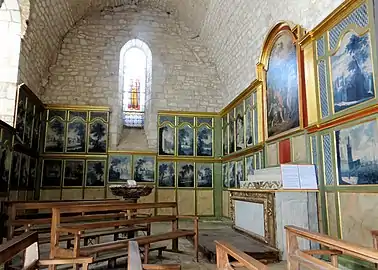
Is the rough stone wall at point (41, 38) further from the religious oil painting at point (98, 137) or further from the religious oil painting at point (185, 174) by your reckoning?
the religious oil painting at point (185, 174)

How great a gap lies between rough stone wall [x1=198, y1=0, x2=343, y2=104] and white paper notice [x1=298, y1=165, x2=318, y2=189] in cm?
227

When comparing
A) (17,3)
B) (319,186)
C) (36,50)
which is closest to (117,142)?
(36,50)

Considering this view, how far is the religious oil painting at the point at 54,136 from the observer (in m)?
9.48

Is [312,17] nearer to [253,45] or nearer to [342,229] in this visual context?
[253,45]

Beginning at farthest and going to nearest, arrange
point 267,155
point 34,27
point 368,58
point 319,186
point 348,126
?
1. point 34,27
2. point 267,155
3. point 319,186
4. point 348,126
5. point 368,58

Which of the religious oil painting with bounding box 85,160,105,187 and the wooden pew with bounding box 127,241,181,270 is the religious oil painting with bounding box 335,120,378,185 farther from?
the religious oil painting with bounding box 85,160,105,187

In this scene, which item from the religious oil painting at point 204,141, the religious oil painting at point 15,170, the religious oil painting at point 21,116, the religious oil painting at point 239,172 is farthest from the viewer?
the religious oil painting at point 204,141

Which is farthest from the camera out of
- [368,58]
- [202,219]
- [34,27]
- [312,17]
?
[202,219]

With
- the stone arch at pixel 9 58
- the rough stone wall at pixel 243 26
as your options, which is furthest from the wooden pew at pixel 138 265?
the stone arch at pixel 9 58

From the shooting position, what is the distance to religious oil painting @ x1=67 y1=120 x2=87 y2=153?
9.62 m

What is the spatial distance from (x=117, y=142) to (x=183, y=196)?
2.61 m

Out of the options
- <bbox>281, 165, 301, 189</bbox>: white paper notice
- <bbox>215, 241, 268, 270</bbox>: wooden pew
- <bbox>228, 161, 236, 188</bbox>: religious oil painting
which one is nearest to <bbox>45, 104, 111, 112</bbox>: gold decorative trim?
<bbox>228, 161, 236, 188</bbox>: religious oil painting

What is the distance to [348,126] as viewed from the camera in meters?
4.23

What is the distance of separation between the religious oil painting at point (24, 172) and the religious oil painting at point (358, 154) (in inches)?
272
